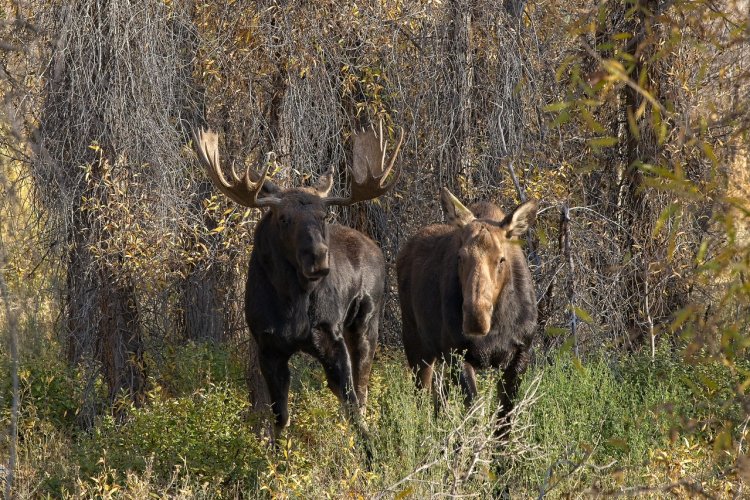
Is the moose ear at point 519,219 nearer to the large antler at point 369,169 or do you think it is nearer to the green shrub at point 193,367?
the large antler at point 369,169

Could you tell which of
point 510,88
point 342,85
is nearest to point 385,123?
point 342,85

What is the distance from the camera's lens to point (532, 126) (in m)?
10.5

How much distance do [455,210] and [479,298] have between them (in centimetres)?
87

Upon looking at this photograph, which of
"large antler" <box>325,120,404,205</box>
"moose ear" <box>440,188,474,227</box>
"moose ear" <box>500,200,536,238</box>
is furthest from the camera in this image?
"large antler" <box>325,120,404,205</box>

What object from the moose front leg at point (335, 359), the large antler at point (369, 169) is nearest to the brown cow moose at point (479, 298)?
the moose front leg at point (335, 359)

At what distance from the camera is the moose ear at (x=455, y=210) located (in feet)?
27.1

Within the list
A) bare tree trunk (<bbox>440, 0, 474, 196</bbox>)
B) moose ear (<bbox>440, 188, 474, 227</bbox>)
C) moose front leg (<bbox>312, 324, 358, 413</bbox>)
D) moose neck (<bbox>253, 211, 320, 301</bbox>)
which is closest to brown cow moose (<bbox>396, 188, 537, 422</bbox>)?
moose ear (<bbox>440, 188, 474, 227</bbox>)

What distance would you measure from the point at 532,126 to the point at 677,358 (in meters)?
2.77

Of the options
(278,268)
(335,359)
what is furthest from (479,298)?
(278,268)

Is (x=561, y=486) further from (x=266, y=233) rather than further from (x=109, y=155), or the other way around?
(x=109, y=155)

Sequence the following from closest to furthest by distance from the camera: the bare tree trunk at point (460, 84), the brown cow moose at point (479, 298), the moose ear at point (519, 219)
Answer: the brown cow moose at point (479, 298) < the moose ear at point (519, 219) < the bare tree trunk at point (460, 84)

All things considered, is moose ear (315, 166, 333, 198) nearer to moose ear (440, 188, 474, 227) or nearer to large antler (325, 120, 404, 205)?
large antler (325, 120, 404, 205)

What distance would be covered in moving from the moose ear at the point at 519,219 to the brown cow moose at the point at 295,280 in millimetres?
1244

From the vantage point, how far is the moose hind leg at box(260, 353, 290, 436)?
332 inches
